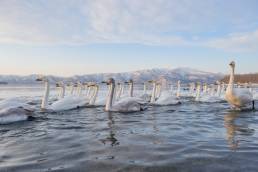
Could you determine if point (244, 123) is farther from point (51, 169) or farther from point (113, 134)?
point (51, 169)

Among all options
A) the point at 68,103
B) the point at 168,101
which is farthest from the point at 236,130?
the point at 168,101

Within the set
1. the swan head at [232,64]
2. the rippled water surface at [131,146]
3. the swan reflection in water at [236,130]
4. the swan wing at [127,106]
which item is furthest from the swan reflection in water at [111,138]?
the swan head at [232,64]

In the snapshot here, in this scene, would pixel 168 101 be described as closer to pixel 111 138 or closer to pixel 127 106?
pixel 127 106

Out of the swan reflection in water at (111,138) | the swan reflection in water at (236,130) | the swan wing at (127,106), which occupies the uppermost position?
the swan wing at (127,106)

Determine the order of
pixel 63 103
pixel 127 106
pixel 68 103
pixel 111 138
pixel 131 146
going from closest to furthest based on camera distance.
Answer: pixel 131 146 < pixel 111 138 < pixel 127 106 < pixel 63 103 < pixel 68 103

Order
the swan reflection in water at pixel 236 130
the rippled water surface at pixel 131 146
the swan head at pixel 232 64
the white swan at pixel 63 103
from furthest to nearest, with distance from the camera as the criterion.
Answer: the swan head at pixel 232 64 → the white swan at pixel 63 103 → the swan reflection in water at pixel 236 130 → the rippled water surface at pixel 131 146

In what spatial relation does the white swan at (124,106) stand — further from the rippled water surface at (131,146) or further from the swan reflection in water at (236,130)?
the swan reflection in water at (236,130)

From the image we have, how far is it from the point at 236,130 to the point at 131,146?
173 inches

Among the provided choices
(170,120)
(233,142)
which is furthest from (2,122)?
(233,142)

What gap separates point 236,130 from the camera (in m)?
11.9

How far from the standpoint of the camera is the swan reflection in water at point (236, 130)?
9.74m

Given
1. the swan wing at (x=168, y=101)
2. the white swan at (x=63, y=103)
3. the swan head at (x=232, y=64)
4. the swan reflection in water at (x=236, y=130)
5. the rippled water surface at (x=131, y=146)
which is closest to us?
the rippled water surface at (x=131, y=146)

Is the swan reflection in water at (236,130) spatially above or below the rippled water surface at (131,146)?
above

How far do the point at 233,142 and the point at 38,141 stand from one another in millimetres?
5622
